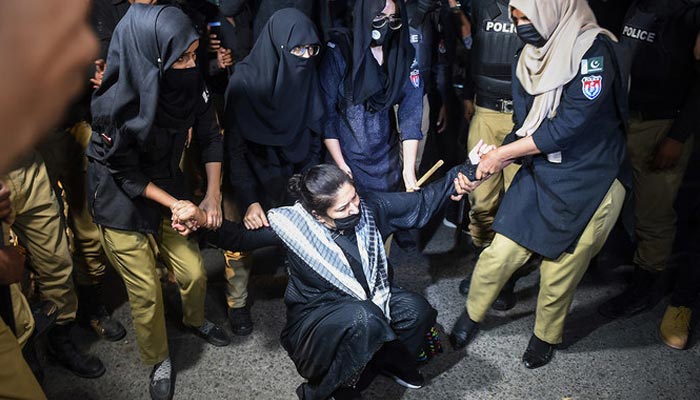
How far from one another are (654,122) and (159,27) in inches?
90.1

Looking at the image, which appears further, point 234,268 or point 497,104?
point 497,104

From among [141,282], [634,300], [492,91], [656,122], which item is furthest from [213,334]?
[656,122]

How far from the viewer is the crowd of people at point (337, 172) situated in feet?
7.37

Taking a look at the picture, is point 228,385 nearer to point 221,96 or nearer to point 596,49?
point 221,96

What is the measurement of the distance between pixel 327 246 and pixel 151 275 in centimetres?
72

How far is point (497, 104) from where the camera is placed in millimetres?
3113

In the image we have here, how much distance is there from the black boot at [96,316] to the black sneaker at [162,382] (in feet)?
1.24

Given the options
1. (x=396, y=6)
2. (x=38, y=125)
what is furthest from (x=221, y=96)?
(x=38, y=125)

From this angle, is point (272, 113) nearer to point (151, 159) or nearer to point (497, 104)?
point (151, 159)

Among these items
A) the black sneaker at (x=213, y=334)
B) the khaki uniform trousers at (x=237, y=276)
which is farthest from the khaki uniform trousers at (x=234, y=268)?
the black sneaker at (x=213, y=334)

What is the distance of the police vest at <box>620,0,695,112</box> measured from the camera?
276 cm

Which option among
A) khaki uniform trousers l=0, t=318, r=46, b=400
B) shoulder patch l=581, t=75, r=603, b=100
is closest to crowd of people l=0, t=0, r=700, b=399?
shoulder patch l=581, t=75, r=603, b=100

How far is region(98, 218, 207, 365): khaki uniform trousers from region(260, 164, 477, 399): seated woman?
445 mm

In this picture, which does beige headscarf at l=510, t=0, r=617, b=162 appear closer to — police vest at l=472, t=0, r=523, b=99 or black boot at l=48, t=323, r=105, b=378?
police vest at l=472, t=0, r=523, b=99
